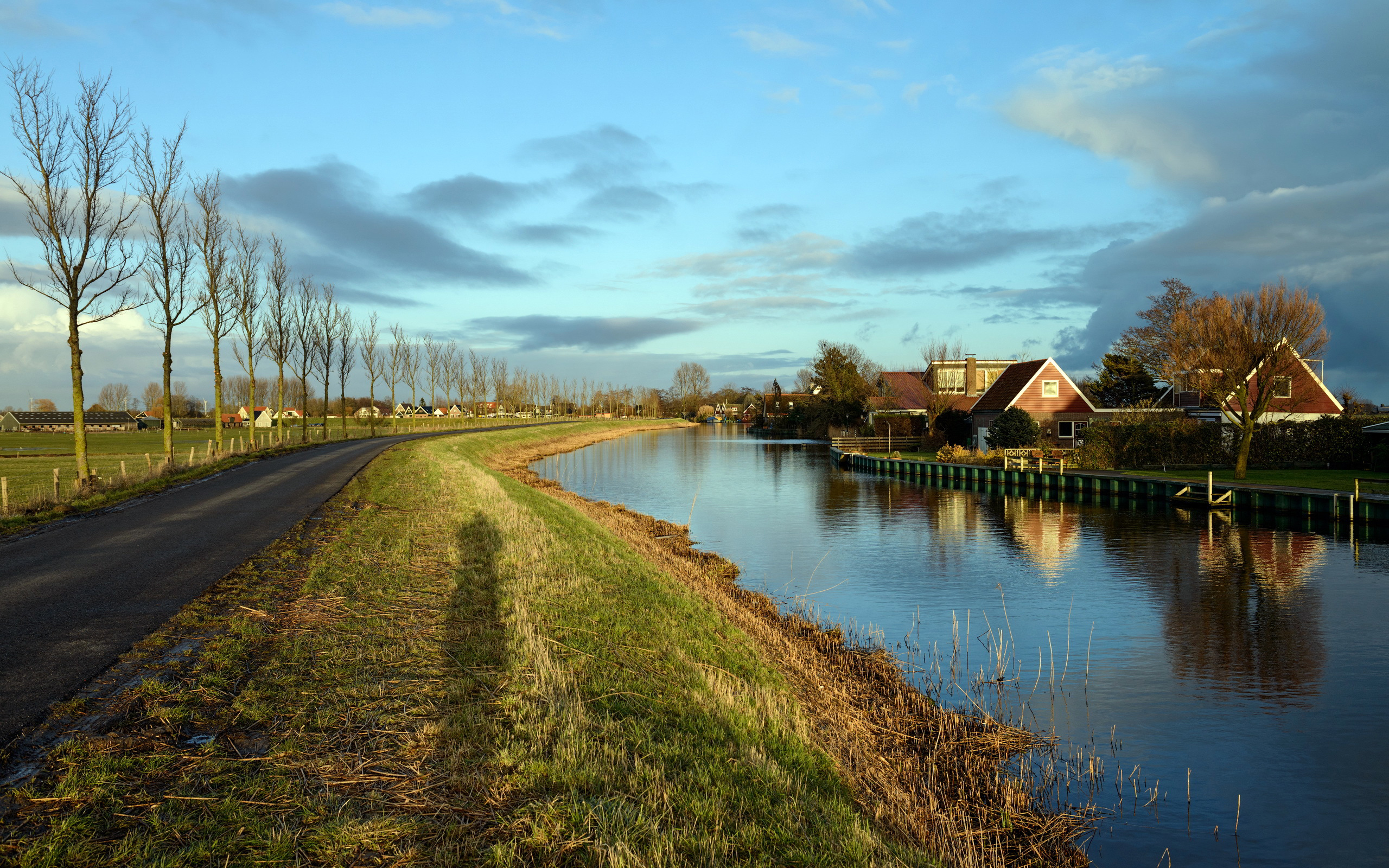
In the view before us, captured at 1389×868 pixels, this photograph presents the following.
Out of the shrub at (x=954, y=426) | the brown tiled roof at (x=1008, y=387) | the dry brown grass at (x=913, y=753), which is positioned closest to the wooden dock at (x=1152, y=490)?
the brown tiled roof at (x=1008, y=387)

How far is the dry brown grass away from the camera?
6.07 meters

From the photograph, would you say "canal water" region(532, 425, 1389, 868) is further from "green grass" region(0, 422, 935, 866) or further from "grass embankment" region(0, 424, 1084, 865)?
"green grass" region(0, 422, 935, 866)

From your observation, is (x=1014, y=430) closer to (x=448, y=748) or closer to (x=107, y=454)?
(x=448, y=748)

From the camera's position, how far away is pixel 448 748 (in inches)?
217

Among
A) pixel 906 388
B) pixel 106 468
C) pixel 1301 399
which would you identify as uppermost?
pixel 906 388

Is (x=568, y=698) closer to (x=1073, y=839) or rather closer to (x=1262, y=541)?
(x=1073, y=839)

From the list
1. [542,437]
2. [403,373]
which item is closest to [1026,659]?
[542,437]

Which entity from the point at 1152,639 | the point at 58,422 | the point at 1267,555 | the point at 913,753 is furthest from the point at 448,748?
the point at 58,422

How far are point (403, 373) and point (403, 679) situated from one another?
72.7m

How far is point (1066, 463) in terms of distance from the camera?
129 feet

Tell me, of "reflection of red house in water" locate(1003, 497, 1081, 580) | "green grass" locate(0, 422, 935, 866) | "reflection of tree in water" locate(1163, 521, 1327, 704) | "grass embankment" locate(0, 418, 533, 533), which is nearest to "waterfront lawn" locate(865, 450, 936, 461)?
"reflection of red house in water" locate(1003, 497, 1081, 580)

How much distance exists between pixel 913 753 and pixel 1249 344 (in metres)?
31.4

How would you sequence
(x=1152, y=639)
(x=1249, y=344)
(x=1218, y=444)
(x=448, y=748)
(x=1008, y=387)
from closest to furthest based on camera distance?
(x=448, y=748) < (x=1152, y=639) < (x=1249, y=344) < (x=1218, y=444) < (x=1008, y=387)

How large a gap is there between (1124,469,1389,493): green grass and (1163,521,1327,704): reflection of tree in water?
769 cm
